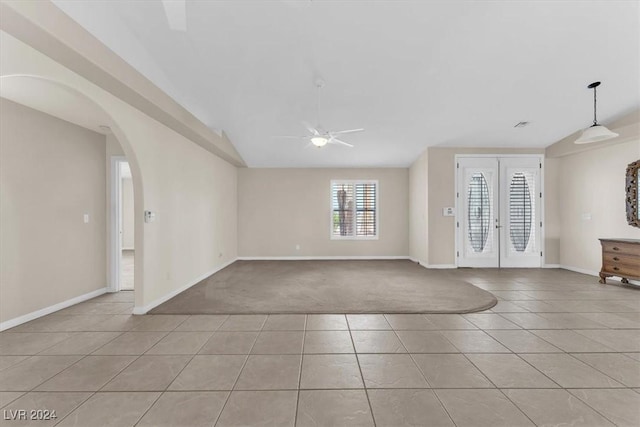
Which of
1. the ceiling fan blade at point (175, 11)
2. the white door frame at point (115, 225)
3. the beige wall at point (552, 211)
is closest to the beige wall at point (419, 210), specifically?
the beige wall at point (552, 211)

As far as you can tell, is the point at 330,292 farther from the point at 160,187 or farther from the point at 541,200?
the point at 541,200

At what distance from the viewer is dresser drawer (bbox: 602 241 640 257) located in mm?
4621

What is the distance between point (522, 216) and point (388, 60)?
525 cm

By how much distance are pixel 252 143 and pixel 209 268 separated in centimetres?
292

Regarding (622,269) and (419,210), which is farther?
(419,210)

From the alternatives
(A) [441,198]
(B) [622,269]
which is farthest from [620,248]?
(A) [441,198]

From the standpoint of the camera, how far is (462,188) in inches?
264

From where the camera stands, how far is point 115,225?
4.77 meters

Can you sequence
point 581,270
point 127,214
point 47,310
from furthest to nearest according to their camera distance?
point 127,214
point 581,270
point 47,310

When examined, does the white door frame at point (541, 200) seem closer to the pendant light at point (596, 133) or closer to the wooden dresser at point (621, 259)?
the wooden dresser at point (621, 259)

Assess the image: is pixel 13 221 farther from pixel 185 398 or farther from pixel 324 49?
pixel 324 49

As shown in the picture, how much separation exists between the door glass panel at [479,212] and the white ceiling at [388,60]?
1.28m

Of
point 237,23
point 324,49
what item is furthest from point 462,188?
point 237,23

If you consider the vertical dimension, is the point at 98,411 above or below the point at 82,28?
below
